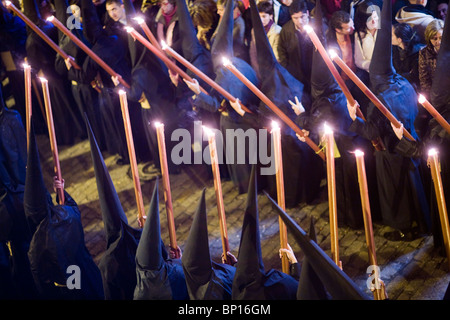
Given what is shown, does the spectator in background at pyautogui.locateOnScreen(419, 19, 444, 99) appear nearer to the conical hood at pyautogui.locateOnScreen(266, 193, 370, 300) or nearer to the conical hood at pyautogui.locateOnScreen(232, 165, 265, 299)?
the conical hood at pyautogui.locateOnScreen(232, 165, 265, 299)

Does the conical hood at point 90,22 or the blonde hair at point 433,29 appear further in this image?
the conical hood at point 90,22

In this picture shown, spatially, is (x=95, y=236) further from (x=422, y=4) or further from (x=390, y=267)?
(x=422, y=4)

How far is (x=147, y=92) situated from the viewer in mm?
7309

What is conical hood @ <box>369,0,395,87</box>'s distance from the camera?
4.99 metres

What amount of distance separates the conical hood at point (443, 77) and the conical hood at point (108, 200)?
2.75 meters

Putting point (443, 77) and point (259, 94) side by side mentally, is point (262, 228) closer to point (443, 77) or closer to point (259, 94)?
point (259, 94)

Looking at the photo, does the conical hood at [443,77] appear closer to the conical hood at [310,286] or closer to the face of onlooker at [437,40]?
the face of onlooker at [437,40]

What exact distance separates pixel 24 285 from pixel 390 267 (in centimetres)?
325

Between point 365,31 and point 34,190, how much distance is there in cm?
391

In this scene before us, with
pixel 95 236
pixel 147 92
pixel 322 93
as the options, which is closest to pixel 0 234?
pixel 95 236

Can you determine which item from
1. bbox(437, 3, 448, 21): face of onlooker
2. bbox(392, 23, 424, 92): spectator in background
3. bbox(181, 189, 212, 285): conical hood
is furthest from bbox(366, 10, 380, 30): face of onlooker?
bbox(181, 189, 212, 285): conical hood

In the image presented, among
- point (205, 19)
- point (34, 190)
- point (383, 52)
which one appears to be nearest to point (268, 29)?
point (205, 19)

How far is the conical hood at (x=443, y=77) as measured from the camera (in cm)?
489

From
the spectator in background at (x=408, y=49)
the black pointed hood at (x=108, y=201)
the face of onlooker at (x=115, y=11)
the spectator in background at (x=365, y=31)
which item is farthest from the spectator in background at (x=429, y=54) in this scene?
the face of onlooker at (x=115, y=11)
